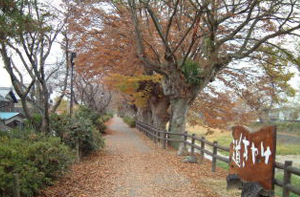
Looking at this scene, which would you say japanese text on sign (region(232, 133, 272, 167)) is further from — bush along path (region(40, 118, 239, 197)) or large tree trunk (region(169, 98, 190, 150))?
large tree trunk (region(169, 98, 190, 150))

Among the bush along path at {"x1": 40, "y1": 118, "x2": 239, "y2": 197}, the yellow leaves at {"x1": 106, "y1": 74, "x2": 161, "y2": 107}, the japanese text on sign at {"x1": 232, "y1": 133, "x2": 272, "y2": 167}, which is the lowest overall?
the bush along path at {"x1": 40, "y1": 118, "x2": 239, "y2": 197}

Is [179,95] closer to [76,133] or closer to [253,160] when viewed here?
[76,133]

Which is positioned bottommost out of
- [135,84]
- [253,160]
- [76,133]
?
[76,133]

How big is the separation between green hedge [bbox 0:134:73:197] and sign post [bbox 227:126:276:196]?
13.6 ft

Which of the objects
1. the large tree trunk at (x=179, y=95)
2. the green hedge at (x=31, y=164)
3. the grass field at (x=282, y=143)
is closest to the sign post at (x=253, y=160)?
the green hedge at (x=31, y=164)

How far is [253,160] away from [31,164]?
4.54m

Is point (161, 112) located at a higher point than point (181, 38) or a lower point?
lower

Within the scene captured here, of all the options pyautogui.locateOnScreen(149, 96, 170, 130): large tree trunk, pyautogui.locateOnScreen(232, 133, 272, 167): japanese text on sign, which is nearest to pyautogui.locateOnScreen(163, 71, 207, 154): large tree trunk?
pyautogui.locateOnScreen(149, 96, 170, 130): large tree trunk

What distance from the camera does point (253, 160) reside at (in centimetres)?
559

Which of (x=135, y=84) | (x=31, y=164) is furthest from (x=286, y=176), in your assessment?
(x=135, y=84)

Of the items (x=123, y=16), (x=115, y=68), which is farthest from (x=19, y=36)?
(x=115, y=68)

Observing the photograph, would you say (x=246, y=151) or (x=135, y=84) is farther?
(x=135, y=84)

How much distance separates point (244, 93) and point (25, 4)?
12833 mm

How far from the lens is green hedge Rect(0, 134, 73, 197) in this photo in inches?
182
